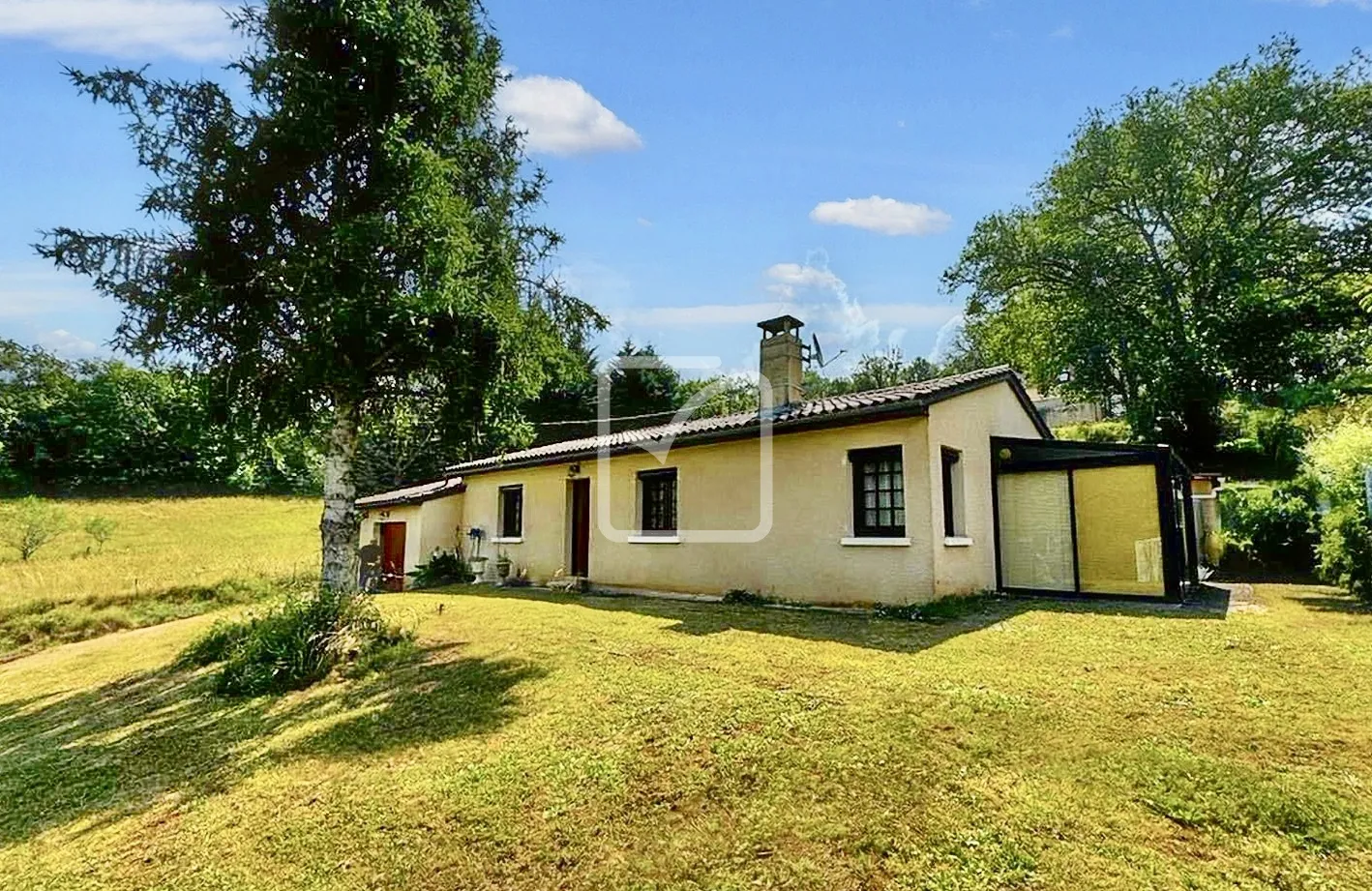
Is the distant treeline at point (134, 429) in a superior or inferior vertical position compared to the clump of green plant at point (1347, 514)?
→ superior

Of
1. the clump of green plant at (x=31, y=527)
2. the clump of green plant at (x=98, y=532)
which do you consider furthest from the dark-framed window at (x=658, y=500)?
the clump of green plant at (x=31, y=527)

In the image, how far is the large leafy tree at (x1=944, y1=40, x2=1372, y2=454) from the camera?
72.4 ft

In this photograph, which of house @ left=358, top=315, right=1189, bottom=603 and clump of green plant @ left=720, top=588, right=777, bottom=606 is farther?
clump of green plant @ left=720, top=588, right=777, bottom=606

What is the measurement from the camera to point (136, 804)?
474 cm

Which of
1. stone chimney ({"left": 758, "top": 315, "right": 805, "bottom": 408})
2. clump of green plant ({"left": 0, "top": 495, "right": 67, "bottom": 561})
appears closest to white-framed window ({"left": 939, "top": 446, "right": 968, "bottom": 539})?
stone chimney ({"left": 758, "top": 315, "right": 805, "bottom": 408})

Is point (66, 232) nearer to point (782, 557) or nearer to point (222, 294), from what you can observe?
point (222, 294)

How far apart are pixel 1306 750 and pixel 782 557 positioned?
24.2 ft

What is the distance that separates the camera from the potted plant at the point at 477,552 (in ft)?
58.1

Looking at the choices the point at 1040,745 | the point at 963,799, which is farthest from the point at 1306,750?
the point at 963,799

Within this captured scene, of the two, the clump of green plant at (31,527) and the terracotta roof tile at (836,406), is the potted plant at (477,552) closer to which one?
the terracotta roof tile at (836,406)

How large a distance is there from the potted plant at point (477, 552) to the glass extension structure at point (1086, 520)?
1268cm

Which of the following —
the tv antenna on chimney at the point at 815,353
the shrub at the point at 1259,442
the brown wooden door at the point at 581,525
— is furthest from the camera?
the shrub at the point at 1259,442

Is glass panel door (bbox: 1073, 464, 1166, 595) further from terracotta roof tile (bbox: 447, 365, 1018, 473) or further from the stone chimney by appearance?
the stone chimney

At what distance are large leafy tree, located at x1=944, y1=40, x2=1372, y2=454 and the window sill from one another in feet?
60.1
